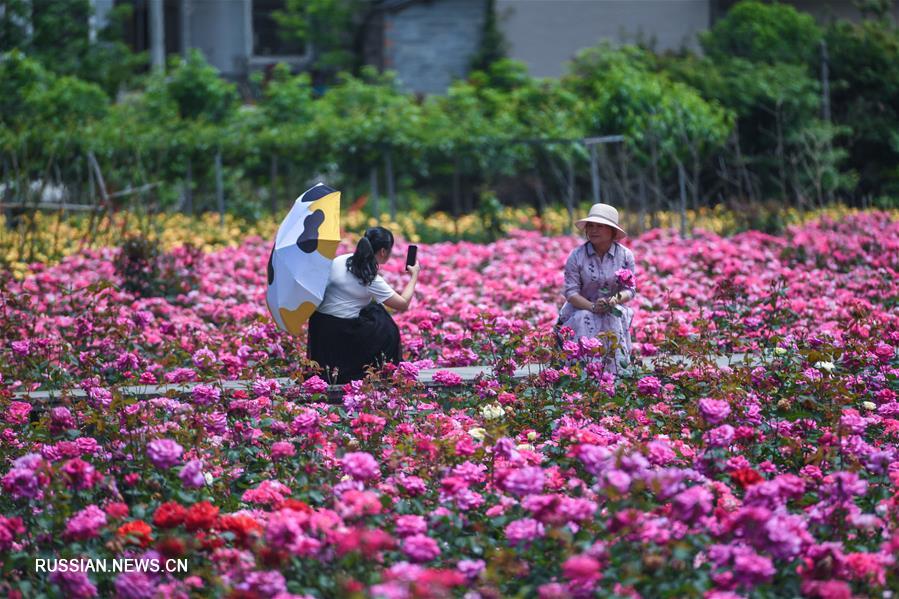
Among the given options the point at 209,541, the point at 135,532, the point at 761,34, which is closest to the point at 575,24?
the point at 761,34

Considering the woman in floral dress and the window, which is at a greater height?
the window

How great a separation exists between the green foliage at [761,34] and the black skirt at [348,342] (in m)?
18.8

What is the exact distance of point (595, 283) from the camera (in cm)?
711

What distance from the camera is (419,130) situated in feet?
60.0

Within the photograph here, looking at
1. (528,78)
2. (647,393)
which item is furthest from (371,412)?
(528,78)

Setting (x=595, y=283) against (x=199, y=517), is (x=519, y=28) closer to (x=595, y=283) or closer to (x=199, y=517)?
(x=595, y=283)

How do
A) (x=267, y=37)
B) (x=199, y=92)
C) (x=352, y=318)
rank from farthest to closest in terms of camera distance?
(x=267, y=37)
(x=199, y=92)
(x=352, y=318)

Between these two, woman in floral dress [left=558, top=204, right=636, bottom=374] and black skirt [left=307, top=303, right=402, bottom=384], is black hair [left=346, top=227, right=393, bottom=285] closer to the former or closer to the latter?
black skirt [left=307, top=303, right=402, bottom=384]

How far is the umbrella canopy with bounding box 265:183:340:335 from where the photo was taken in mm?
6691

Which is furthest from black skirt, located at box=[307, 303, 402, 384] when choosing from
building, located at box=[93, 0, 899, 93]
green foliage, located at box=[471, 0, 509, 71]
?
green foliage, located at box=[471, 0, 509, 71]

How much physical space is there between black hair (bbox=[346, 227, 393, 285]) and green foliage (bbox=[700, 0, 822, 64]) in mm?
18673

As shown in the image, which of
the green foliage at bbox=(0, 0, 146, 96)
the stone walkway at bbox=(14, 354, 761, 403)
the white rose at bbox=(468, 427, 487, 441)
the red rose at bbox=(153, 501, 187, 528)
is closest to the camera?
the red rose at bbox=(153, 501, 187, 528)

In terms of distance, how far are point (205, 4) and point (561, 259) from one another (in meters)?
20.9

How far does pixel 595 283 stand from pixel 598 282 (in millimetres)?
20
